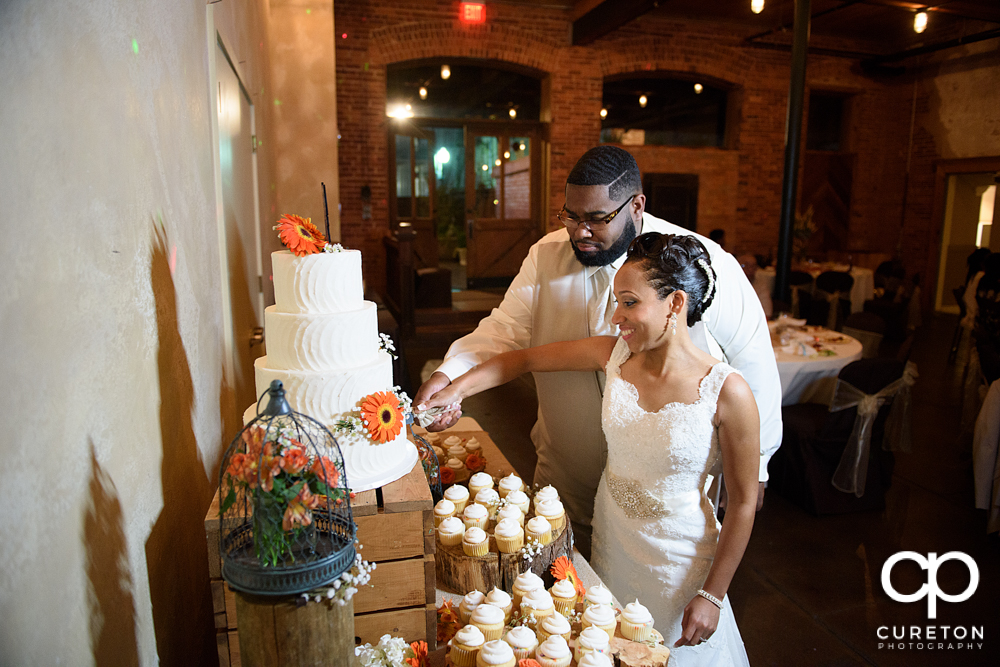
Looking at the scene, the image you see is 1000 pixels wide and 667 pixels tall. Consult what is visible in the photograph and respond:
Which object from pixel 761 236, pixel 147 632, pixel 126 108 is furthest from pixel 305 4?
pixel 761 236

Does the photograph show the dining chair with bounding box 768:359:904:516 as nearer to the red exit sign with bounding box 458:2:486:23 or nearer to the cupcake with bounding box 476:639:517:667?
the cupcake with bounding box 476:639:517:667

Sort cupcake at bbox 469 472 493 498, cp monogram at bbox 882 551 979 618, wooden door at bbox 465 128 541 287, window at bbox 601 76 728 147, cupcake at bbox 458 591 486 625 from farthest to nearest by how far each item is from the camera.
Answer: window at bbox 601 76 728 147, wooden door at bbox 465 128 541 287, cp monogram at bbox 882 551 979 618, cupcake at bbox 469 472 493 498, cupcake at bbox 458 591 486 625

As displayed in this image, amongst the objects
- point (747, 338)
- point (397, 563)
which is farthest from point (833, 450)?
point (397, 563)

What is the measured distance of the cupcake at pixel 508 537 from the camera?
177 centimetres

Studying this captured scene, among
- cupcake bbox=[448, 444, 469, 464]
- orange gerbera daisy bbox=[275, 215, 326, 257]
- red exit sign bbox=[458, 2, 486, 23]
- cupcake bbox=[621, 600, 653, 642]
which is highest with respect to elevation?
red exit sign bbox=[458, 2, 486, 23]

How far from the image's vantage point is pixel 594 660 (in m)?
1.37

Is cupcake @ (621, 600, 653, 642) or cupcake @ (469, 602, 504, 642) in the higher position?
A: cupcake @ (469, 602, 504, 642)

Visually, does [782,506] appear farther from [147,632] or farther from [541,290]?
[147,632]

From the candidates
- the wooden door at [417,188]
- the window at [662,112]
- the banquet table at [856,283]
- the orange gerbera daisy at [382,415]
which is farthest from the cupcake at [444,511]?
the window at [662,112]

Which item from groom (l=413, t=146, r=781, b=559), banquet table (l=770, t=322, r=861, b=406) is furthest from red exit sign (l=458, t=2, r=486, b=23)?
groom (l=413, t=146, r=781, b=559)

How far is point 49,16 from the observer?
3.13 ft

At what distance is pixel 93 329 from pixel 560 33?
11.3 m

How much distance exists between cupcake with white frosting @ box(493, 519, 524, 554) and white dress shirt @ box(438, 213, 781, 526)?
70 cm

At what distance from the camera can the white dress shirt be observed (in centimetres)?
231
